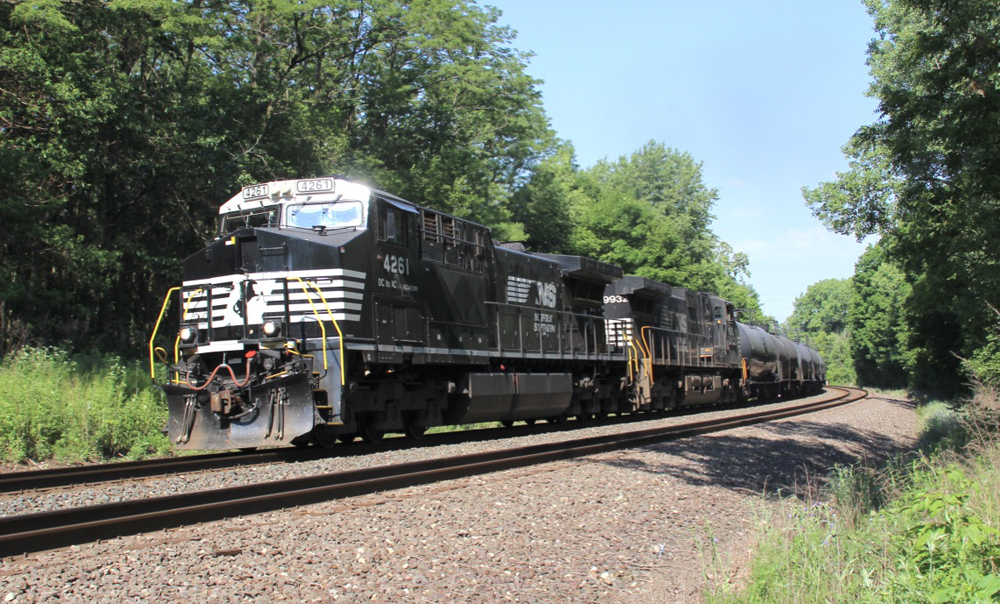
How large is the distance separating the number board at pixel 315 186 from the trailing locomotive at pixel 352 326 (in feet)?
0.06

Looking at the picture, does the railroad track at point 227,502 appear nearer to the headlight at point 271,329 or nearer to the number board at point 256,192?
the headlight at point 271,329

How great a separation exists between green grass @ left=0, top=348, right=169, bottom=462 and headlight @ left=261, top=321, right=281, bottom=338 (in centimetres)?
341

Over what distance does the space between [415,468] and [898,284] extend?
1333 inches

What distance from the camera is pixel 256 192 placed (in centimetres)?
1151

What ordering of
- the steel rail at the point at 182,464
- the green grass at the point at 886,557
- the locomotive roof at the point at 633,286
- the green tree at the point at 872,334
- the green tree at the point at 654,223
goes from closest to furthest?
1. the green grass at the point at 886,557
2. the steel rail at the point at 182,464
3. the locomotive roof at the point at 633,286
4. the green tree at the point at 654,223
5. the green tree at the point at 872,334

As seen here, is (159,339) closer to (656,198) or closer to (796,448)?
(796,448)

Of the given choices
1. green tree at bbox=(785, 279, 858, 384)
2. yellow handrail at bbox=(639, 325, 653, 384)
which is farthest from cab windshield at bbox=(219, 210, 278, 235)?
green tree at bbox=(785, 279, 858, 384)

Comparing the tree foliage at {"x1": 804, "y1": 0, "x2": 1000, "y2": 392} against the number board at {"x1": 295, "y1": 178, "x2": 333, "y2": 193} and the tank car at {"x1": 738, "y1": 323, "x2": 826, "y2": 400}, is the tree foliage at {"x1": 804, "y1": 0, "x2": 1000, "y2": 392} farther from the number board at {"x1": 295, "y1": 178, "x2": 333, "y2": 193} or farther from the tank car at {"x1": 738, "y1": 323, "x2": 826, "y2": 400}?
the tank car at {"x1": 738, "y1": 323, "x2": 826, "y2": 400}

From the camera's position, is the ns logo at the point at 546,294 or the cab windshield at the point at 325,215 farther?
the ns logo at the point at 546,294

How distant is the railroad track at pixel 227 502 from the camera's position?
220 inches

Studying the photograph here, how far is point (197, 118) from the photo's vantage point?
19016 millimetres

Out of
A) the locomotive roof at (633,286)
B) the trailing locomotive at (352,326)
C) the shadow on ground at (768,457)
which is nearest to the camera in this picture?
the shadow on ground at (768,457)

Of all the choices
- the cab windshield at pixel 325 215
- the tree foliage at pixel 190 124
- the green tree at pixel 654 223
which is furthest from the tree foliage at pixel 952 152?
the green tree at pixel 654 223

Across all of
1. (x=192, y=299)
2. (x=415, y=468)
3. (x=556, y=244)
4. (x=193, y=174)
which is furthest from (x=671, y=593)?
(x=556, y=244)
